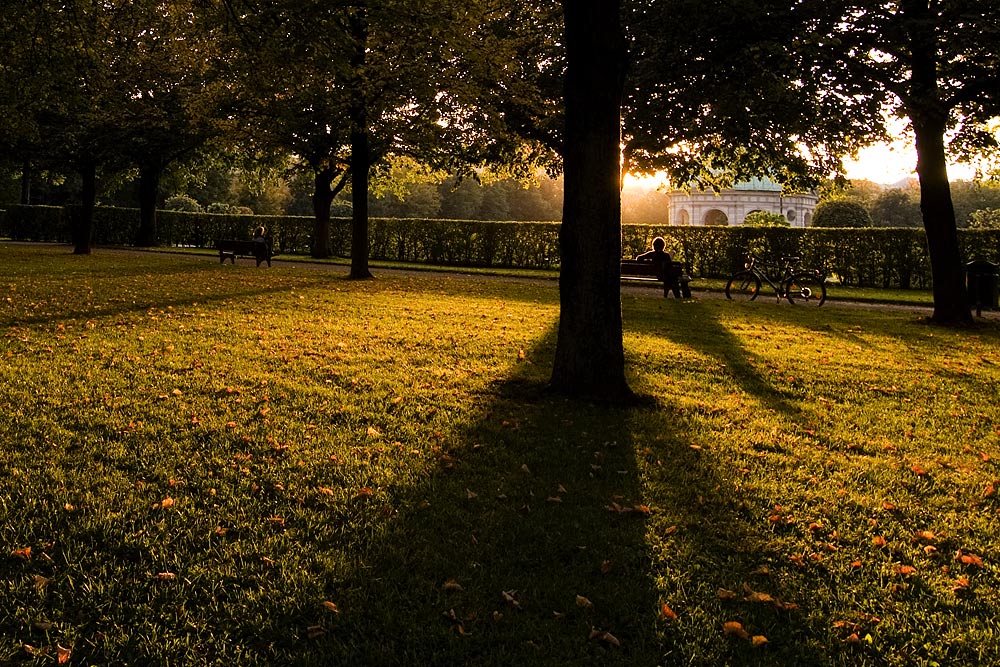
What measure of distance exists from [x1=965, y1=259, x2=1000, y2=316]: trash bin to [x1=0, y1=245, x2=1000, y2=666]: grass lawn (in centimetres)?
835

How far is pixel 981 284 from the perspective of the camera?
49.7 ft

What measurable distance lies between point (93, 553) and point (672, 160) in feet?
55.1

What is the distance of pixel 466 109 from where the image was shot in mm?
18406

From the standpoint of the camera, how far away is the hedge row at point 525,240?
74.1ft

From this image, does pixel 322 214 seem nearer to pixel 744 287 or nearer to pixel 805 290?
pixel 744 287

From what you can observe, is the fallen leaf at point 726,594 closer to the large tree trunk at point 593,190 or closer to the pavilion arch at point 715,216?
the large tree trunk at point 593,190

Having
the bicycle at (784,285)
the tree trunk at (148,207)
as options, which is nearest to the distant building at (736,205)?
the tree trunk at (148,207)

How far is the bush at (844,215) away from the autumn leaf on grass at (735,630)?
54201 millimetres

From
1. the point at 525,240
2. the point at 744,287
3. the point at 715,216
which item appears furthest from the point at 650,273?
the point at 715,216

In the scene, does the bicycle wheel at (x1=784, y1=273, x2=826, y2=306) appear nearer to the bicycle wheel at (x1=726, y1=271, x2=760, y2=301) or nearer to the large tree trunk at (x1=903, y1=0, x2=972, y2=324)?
the bicycle wheel at (x1=726, y1=271, x2=760, y2=301)

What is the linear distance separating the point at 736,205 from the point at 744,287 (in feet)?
204

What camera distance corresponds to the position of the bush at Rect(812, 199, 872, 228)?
167ft

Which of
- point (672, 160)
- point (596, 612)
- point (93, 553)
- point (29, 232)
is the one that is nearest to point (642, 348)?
point (596, 612)

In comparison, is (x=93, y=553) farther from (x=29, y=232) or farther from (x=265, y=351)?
(x=29, y=232)
